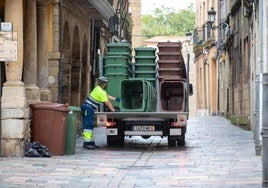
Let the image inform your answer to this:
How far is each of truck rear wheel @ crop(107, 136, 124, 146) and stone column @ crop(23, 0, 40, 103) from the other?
8.68 ft

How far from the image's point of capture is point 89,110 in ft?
59.2

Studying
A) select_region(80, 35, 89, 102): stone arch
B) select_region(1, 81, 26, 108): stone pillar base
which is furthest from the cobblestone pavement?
select_region(80, 35, 89, 102): stone arch

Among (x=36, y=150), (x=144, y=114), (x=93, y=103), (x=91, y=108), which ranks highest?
(x=93, y=103)

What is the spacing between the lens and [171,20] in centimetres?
9781

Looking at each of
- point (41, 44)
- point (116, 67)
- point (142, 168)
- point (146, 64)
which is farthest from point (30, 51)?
point (142, 168)

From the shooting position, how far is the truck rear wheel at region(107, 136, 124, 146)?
18953 millimetres

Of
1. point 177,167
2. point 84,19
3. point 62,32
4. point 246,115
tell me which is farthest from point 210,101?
point 177,167

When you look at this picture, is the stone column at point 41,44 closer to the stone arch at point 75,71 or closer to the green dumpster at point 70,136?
the green dumpster at point 70,136

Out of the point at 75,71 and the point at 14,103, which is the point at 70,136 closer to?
the point at 14,103

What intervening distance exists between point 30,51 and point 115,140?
3.49 m

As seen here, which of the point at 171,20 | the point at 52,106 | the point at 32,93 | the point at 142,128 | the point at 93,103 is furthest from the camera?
the point at 171,20

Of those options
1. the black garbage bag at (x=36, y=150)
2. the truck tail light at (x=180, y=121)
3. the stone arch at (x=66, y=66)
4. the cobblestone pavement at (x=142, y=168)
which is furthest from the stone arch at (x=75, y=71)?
the black garbage bag at (x=36, y=150)

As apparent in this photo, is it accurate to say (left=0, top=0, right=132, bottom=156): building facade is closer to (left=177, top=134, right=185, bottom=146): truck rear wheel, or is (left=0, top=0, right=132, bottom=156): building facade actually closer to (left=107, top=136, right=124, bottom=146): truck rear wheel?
(left=107, top=136, right=124, bottom=146): truck rear wheel

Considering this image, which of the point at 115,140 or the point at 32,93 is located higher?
the point at 32,93
